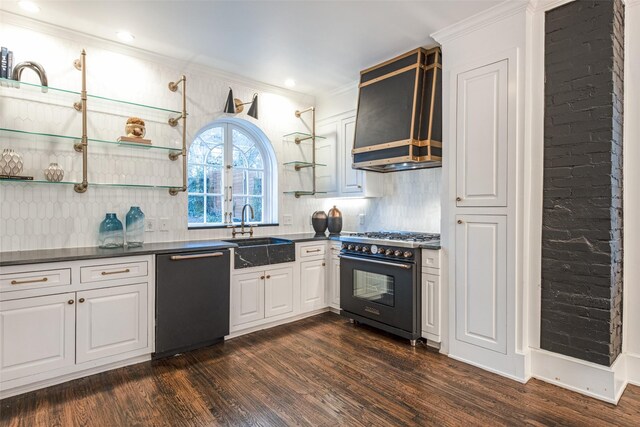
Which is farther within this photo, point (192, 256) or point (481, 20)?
point (192, 256)

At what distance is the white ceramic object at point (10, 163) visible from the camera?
8.25 feet

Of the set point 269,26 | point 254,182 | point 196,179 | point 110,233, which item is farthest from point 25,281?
point 269,26

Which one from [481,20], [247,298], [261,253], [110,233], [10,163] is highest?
[481,20]

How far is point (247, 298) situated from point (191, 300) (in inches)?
22.5

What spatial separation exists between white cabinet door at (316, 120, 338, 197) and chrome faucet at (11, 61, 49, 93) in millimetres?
2786

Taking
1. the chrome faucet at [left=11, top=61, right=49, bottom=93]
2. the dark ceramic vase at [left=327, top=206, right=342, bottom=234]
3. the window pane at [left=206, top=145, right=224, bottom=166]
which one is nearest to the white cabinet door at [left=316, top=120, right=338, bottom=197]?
the dark ceramic vase at [left=327, top=206, right=342, bottom=234]

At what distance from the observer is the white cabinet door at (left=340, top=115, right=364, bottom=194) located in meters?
4.01

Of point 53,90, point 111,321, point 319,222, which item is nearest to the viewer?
point 111,321

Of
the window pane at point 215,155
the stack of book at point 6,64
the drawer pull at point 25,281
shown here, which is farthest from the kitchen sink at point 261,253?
the stack of book at point 6,64

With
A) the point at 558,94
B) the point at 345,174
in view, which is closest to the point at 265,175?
the point at 345,174

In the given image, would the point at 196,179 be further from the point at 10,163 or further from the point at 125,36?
the point at 10,163

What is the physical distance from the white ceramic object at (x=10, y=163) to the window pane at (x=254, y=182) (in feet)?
6.92

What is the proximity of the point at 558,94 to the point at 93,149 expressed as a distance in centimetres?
365

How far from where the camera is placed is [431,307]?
9.82 ft
